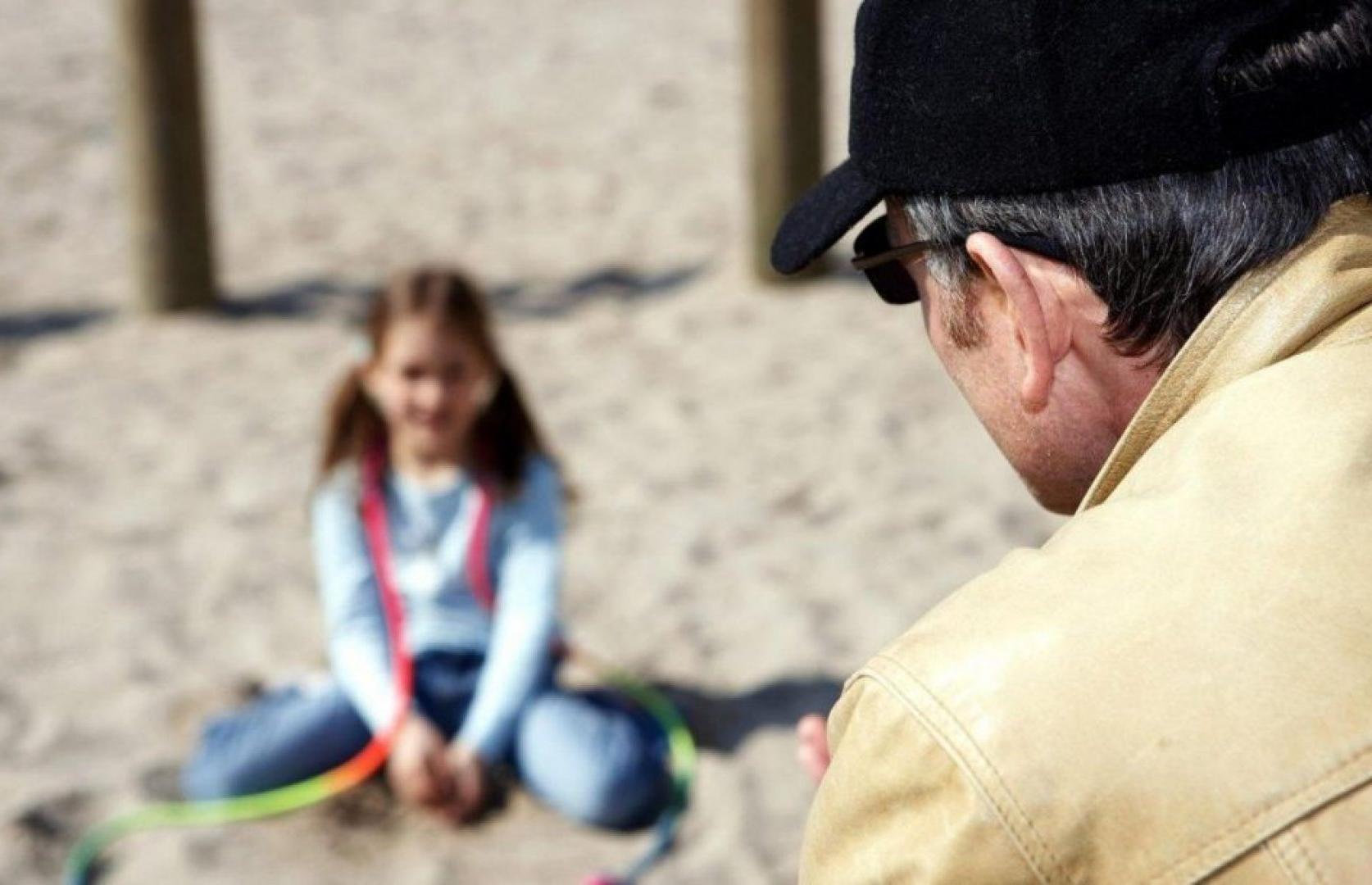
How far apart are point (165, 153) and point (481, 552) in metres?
2.85

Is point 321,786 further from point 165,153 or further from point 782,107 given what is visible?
point 782,107

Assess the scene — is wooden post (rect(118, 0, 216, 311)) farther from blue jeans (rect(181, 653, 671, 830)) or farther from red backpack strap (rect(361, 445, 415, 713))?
blue jeans (rect(181, 653, 671, 830))

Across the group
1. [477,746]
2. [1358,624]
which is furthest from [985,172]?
[477,746]

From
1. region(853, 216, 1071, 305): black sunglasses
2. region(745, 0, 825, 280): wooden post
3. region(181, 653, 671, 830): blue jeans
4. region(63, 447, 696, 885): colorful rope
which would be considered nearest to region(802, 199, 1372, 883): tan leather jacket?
region(853, 216, 1071, 305): black sunglasses

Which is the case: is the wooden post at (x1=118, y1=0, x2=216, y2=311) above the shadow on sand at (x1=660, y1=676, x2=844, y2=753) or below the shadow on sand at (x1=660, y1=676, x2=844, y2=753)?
above

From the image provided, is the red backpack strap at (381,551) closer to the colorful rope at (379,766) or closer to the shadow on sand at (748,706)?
the colorful rope at (379,766)

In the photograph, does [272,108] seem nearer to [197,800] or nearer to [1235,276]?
[197,800]

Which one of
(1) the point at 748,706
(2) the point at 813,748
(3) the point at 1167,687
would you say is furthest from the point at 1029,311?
(1) the point at 748,706

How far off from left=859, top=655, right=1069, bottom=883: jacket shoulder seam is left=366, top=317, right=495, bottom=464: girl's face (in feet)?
8.24

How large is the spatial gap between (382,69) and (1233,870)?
8.44m

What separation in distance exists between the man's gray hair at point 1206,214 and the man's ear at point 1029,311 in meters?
0.02

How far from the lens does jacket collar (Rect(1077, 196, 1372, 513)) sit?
1160 millimetres

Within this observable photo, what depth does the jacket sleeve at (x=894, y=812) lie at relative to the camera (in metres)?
1.02

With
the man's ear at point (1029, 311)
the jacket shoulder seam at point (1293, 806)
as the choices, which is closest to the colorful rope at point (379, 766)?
the man's ear at point (1029, 311)
